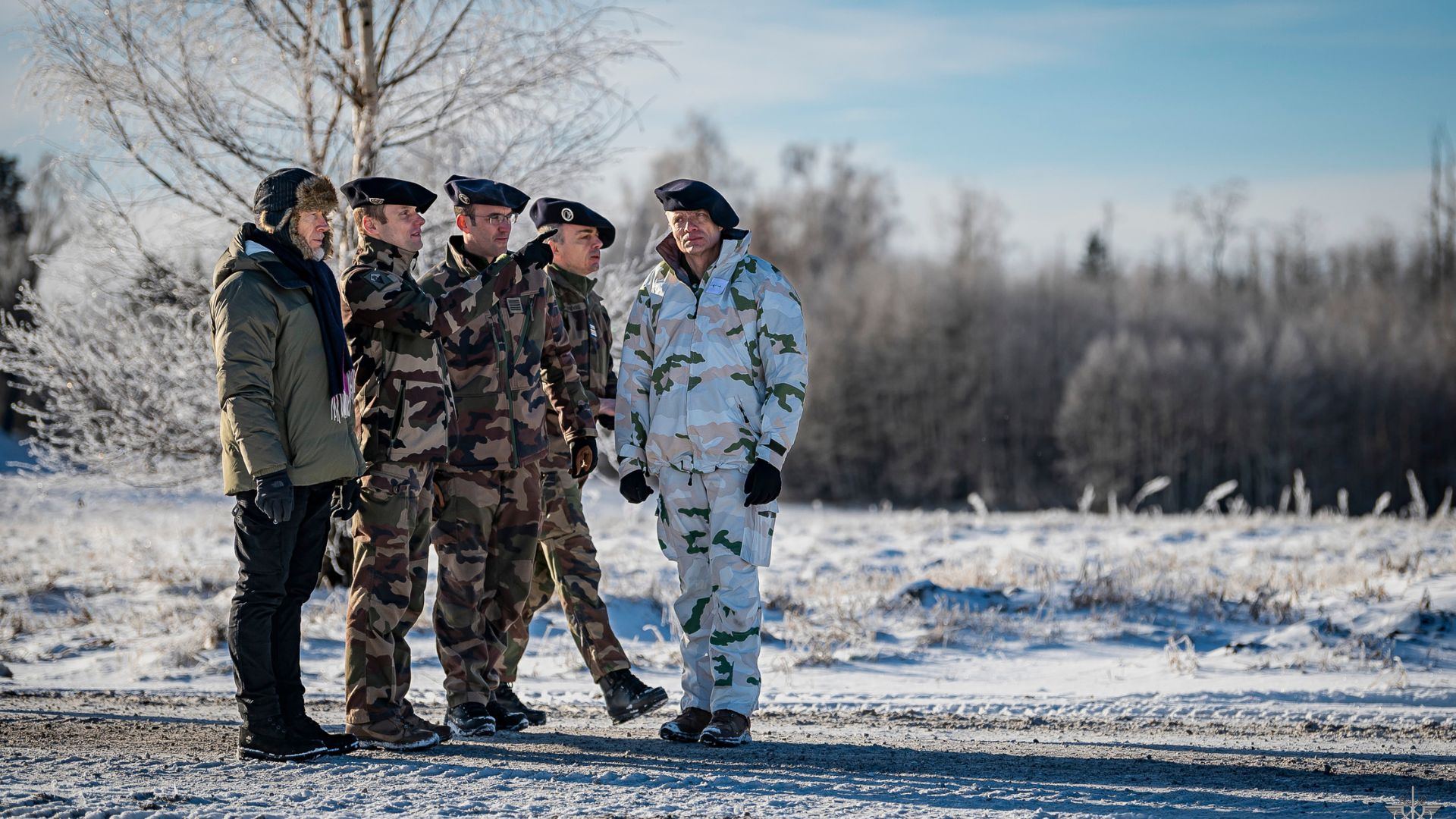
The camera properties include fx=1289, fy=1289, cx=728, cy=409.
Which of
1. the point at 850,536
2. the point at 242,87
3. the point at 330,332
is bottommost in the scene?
the point at 850,536

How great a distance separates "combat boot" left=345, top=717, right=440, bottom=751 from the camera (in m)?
5.32

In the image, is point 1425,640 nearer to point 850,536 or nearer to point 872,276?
point 850,536

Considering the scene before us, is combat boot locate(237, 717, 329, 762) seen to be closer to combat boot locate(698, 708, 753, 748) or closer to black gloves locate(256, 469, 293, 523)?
black gloves locate(256, 469, 293, 523)

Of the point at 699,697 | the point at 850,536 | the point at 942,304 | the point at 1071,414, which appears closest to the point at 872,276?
the point at 942,304

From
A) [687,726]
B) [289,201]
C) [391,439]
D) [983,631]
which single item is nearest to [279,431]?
[391,439]

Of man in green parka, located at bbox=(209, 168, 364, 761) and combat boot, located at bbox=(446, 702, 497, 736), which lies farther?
combat boot, located at bbox=(446, 702, 497, 736)

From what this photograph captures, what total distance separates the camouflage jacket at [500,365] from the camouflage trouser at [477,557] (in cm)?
11

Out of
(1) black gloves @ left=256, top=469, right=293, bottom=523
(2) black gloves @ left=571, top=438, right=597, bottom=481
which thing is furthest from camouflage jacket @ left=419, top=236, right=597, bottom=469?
(1) black gloves @ left=256, top=469, right=293, bottom=523

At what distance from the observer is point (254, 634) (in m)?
5.09

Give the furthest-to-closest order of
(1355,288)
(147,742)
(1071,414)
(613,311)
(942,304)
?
1. (1355,288)
2. (942,304)
3. (1071,414)
4. (613,311)
5. (147,742)

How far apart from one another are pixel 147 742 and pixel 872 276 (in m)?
51.3

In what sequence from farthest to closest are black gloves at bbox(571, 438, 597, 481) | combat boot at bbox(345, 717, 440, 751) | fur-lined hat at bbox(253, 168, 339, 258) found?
black gloves at bbox(571, 438, 597, 481) → combat boot at bbox(345, 717, 440, 751) → fur-lined hat at bbox(253, 168, 339, 258)

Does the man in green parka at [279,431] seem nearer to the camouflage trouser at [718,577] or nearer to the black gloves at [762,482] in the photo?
the camouflage trouser at [718,577]

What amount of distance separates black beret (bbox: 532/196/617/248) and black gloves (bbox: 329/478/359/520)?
1762 mm
